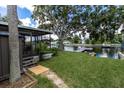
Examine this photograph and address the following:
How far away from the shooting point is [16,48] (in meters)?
6.15

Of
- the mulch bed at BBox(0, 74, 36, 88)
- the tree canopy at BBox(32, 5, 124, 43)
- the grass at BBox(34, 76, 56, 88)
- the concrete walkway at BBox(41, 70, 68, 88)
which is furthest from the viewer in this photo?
the tree canopy at BBox(32, 5, 124, 43)

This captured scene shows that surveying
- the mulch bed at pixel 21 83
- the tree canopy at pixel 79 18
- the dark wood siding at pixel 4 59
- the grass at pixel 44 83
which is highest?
the tree canopy at pixel 79 18

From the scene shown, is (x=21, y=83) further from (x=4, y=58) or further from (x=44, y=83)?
(x=4, y=58)

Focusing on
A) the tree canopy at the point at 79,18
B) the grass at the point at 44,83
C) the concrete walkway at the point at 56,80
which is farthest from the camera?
the tree canopy at the point at 79,18

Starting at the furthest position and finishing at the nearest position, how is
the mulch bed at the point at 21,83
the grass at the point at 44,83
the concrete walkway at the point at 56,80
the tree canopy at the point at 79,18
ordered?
the tree canopy at the point at 79,18 → the concrete walkway at the point at 56,80 → the grass at the point at 44,83 → the mulch bed at the point at 21,83

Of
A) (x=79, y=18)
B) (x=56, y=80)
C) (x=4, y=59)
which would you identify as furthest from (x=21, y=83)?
(x=79, y=18)

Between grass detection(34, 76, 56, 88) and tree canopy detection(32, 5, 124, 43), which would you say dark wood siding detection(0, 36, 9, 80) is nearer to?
grass detection(34, 76, 56, 88)

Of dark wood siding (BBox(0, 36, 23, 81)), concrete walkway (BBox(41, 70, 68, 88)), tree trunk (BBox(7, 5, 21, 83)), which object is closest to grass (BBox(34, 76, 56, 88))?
concrete walkway (BBox(41, 70, 68, 88))

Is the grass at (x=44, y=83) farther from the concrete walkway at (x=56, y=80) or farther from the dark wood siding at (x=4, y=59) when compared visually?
the dark wood siding at (x=4, y=59)

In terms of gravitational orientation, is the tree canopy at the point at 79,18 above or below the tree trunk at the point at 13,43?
above

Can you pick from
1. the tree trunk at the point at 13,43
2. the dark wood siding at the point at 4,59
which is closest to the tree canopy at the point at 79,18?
the tree trunk at the point at 13,43

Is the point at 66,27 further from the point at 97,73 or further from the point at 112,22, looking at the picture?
the point at 97,73

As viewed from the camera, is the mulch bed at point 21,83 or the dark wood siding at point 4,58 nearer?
the mulch bed at point 21,83
